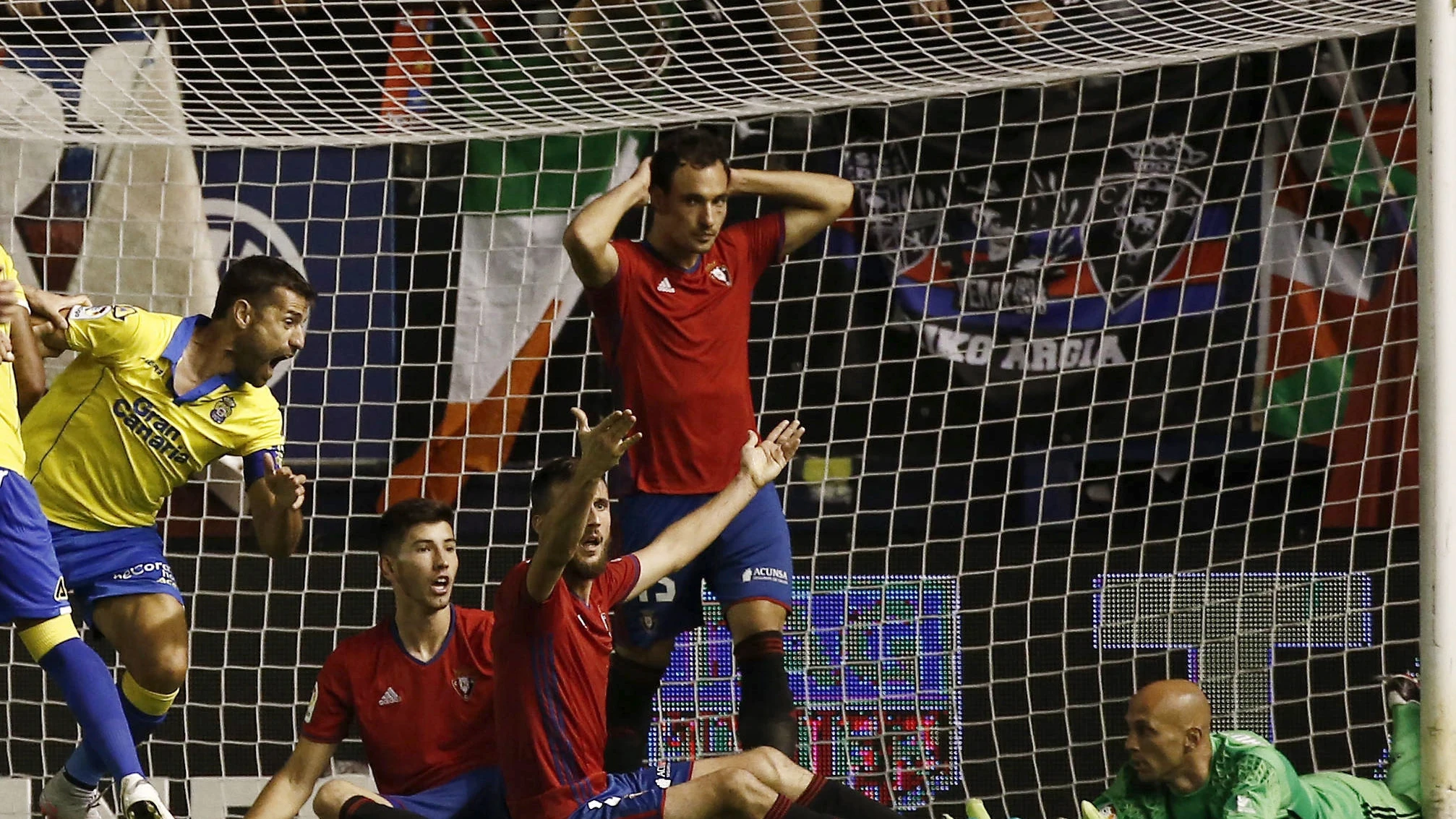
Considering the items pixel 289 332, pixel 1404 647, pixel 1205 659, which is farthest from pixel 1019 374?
pixel 289 332

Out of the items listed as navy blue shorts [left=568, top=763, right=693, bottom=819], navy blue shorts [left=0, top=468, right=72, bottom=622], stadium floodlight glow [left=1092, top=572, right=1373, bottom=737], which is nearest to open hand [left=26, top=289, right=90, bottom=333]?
navy blue shorts [left=0, top=468, right=72, bottom=622]

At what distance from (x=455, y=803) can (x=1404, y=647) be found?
2.93m

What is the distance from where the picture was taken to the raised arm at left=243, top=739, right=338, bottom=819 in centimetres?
435

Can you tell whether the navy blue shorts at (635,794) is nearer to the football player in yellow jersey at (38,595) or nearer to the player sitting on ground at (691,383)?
the player sitting on ground at (691,383)

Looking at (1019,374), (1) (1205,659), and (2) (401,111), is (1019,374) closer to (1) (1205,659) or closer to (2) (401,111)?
(1) (1205,659)

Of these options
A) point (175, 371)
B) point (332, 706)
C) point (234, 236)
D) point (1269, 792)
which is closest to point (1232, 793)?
point (1269, 792)

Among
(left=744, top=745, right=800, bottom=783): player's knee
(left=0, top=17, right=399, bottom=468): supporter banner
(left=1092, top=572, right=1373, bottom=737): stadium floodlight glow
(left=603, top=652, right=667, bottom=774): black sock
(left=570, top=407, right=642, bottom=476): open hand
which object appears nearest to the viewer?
(left=570, top=407, right=642, bottom=476): open hand

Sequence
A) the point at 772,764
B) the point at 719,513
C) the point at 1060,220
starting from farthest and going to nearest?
the point at 1060,220 < the point at 719,513 < the point at 772,764

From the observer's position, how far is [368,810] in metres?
4.20

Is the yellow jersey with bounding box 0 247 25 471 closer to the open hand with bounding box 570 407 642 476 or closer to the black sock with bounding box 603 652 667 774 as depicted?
the open hand with bounding box 570 407 642 476

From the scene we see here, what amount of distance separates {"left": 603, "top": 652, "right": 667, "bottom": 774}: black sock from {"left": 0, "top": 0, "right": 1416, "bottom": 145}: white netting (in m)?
1.78

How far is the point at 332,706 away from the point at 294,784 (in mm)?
190

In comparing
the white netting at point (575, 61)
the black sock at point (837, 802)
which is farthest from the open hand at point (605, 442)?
the white netting at point (575, 61)

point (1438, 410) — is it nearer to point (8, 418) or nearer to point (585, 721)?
point (585, 721)
